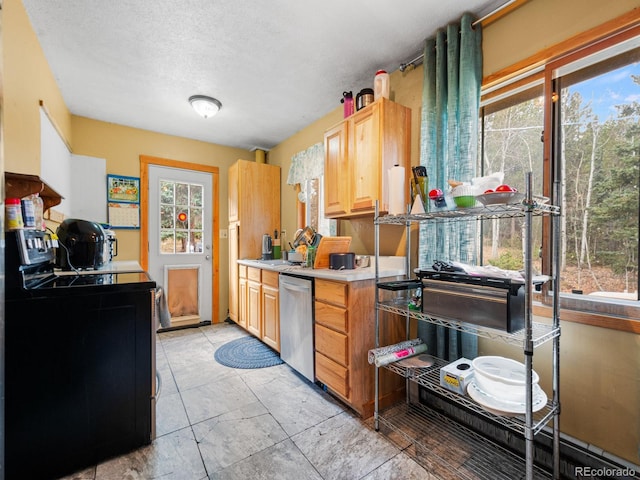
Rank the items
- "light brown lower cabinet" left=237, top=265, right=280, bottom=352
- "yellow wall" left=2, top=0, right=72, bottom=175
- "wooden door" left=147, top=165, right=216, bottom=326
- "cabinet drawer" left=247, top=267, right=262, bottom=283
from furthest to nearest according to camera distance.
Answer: "wooden door" left=147, top=165, right=216, bottom=326 < "cabinet drawer" left=247, top=267, right=262, bottom=283 < "light brown lower cabinet" left=237, top=265, right=280, bottom=352 < "yellow wall" left=2, top=0, right=72, bottom=175

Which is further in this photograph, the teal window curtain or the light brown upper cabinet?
the light brown upper cabinet

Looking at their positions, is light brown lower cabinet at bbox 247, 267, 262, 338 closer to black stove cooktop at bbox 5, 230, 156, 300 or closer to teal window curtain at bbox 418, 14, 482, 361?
black stove cooktop at bbox 5, 230, 156, 300

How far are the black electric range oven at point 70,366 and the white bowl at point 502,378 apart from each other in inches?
63.2

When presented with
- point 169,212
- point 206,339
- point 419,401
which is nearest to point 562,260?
point 419,401

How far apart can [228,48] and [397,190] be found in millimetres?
1504

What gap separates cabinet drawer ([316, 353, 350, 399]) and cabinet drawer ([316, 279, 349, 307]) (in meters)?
0.41

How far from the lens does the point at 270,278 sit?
2715 mm

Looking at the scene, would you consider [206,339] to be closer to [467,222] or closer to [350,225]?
[350,225]

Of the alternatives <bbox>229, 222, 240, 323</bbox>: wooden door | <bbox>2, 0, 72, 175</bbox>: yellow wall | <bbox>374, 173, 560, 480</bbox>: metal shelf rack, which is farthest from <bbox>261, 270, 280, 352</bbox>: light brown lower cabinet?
<bbox>2, 0, 72, 175</bbox>: yellow wall

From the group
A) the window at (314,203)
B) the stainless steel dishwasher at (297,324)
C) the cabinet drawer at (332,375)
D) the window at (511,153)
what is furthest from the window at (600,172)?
the window at (314,203)

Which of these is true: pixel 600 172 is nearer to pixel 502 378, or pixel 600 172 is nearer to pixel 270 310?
Answer: pixel 502 378

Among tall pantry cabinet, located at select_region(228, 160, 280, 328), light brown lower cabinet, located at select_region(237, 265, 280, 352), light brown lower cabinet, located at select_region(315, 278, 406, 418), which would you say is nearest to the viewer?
light brown lower cabinet, located at select_region(315, 278, 406, 418)

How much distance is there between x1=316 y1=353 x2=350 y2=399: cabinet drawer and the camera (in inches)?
71.2

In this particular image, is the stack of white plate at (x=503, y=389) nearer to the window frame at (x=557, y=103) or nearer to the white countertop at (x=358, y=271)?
the window frame at (x=557, y=103)
